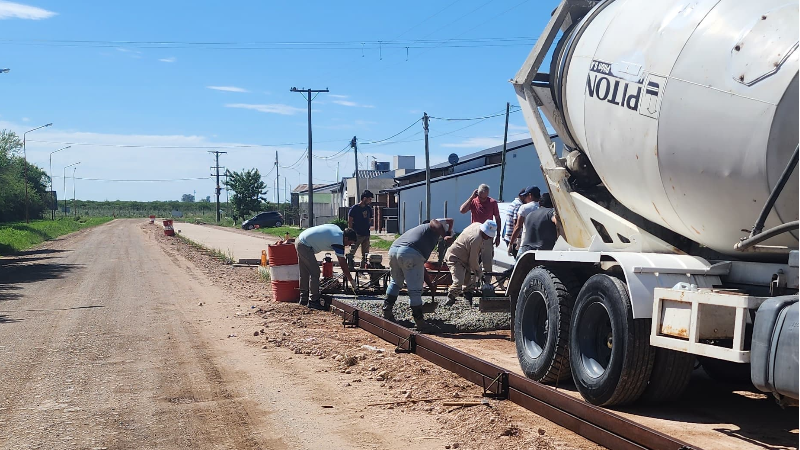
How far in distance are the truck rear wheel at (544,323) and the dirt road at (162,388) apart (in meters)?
1.48

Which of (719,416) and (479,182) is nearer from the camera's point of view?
(719,416)

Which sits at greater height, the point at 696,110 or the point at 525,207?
the point at 696,110

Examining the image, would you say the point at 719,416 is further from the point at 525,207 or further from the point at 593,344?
the point at 525,207

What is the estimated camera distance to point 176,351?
32.6 ft

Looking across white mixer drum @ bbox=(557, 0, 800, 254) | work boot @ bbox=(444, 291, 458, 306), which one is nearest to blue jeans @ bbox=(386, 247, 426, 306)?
work boot @ bbox=(444, 291, 458, 306)

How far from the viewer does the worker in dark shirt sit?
10.8m

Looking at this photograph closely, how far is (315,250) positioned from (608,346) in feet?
25.7

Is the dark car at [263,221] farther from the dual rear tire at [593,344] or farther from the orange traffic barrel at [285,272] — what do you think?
the dual rear tire at [593,344]

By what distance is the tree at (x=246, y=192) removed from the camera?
3701 inches

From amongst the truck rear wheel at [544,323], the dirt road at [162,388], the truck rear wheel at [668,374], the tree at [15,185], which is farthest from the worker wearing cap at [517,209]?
the tree at [15,185]

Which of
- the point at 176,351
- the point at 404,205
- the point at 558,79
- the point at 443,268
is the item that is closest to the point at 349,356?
the point at 176,351

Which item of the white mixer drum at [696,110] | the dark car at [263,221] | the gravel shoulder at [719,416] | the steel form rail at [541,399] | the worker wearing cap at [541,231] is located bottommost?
the gravel shoulder at [719,416]

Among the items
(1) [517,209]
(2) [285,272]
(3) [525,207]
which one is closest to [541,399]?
(3) [525,207]

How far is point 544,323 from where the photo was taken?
790cm
